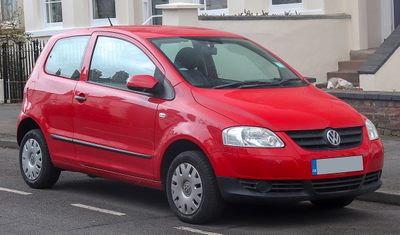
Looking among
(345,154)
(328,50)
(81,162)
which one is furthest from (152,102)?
(328,50)

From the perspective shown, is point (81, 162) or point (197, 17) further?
point (197, 17)

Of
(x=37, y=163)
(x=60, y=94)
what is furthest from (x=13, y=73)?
(x=60, y=94)

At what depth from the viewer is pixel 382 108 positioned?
1130cm

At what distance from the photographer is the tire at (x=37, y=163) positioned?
805 centimetres

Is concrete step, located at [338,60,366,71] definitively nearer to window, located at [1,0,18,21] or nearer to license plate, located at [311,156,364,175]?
license plate, located at [311,156,364,175]

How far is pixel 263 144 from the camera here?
234 inches

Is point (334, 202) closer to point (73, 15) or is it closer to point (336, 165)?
point (336, 165)

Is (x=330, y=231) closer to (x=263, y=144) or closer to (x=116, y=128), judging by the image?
(x=263, y=144)

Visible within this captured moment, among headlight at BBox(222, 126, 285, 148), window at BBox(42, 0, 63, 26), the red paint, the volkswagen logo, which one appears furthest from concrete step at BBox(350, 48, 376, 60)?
window at BBox(42, 0, 63, 26)

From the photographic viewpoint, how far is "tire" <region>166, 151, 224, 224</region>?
6.12 m

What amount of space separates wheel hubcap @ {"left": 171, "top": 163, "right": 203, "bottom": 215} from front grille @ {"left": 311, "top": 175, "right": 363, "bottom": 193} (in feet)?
3.25

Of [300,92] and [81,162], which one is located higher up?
[300,92]

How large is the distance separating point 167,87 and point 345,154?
1732 millimetres

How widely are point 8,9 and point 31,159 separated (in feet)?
62.0
